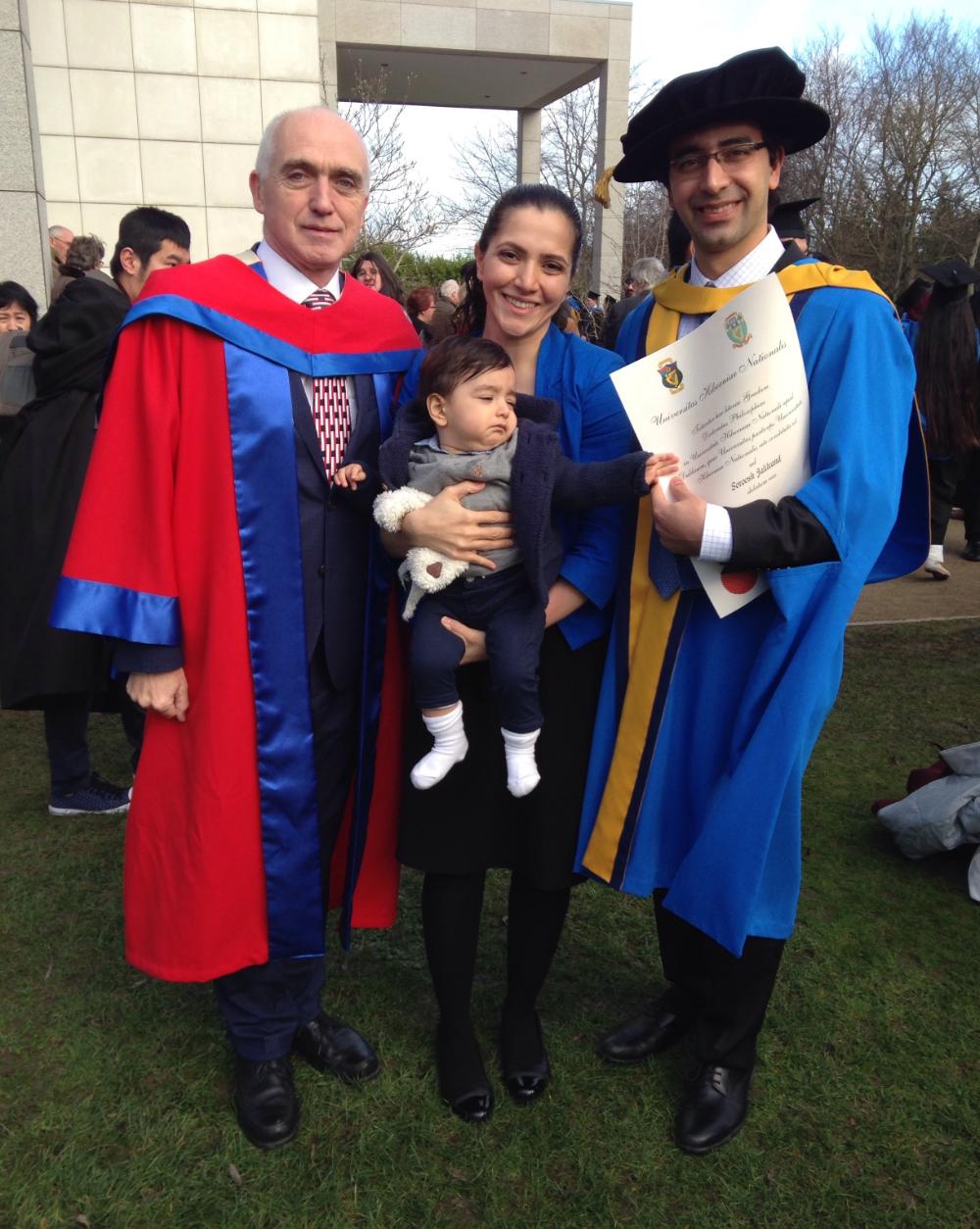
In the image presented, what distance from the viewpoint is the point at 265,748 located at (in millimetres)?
2201

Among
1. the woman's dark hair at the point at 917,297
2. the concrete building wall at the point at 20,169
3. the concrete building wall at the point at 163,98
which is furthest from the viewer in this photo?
the concrete building wall at the point at 163,98

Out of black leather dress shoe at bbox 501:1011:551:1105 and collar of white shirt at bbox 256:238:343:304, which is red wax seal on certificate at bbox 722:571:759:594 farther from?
black leather dress shoe at bbox 501:1011:551:1105

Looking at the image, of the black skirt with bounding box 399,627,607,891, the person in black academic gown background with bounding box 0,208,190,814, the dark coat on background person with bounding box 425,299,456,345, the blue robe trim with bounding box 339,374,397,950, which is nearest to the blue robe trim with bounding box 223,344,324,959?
the blue robe trim with bounding box 339,374,397,950

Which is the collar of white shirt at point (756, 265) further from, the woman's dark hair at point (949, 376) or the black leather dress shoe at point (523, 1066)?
the woman's dark hair at point (949, 376)

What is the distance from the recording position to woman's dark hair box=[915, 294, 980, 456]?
20.3 feet

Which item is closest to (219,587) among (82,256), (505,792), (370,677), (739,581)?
(370,677)

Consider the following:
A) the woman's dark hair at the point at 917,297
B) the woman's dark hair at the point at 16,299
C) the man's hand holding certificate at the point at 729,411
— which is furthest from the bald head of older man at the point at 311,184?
the woman's dark hair at the point at 917,297

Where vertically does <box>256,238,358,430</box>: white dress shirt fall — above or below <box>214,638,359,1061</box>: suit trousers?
above

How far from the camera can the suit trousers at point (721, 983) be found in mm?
2219

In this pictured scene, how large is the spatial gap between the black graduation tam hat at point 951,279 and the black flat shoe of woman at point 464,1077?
5510 mm

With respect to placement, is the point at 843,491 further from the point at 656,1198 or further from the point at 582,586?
the point at 656,1198

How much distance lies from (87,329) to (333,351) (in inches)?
72.0

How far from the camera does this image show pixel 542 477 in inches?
77.6

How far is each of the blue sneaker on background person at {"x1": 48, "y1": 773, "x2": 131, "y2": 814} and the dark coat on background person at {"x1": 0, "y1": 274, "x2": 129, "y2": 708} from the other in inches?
16.4
